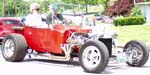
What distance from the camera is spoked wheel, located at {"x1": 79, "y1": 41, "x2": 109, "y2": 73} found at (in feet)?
33.1

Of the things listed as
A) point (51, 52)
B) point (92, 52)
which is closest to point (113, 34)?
point (92, 52)

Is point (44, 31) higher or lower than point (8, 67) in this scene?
higher

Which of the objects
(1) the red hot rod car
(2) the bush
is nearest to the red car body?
(1) the red hot rod car

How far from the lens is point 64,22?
12.1m

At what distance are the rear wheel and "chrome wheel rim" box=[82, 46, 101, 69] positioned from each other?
2279 millimetres

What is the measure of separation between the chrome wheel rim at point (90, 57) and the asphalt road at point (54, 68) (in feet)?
0.74

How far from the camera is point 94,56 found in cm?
1048

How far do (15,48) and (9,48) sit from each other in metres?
0.59

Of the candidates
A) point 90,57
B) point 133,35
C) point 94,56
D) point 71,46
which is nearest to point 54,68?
point 71,46

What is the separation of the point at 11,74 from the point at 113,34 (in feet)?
8.42

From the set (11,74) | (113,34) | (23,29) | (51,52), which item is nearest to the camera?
(11,74)

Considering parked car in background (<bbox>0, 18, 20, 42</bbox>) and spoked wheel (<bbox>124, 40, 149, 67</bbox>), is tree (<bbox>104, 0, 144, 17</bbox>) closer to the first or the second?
parked car in background (<bbox>0, 18, 20, 42</bbox>)

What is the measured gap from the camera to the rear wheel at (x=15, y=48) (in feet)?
40.0

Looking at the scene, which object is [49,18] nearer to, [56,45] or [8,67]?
[56,45]
